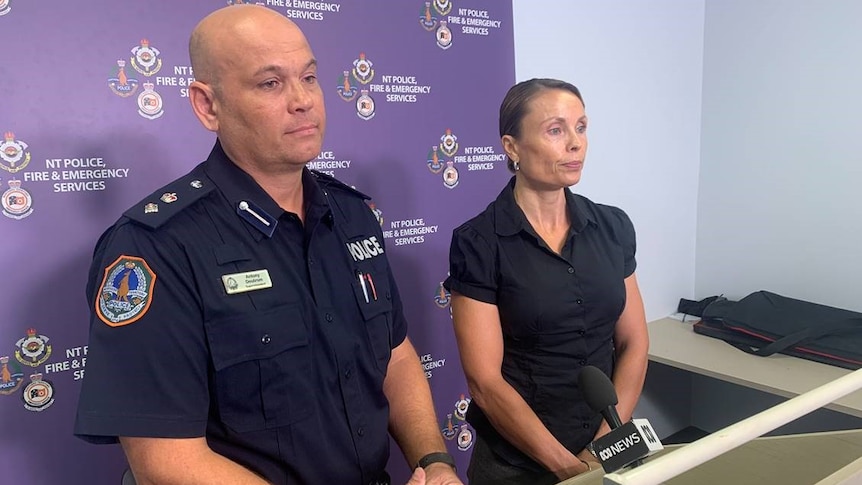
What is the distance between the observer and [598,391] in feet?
2.65

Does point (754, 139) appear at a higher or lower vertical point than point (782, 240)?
higher

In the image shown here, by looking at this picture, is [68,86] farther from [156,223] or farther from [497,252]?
[497,252]

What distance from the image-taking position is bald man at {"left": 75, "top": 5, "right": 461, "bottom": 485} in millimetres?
947

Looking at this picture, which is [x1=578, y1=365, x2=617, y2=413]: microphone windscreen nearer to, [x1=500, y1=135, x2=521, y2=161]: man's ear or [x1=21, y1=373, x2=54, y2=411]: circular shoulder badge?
[x1=500, y1=135, x2=521, y2=161]: man's ear

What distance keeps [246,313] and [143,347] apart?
0.55 ft

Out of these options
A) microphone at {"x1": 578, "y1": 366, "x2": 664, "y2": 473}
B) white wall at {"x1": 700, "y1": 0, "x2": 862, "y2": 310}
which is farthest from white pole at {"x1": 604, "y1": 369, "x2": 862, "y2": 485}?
white wall at {"x1": 700, "y1": 0, "x2": 862, "y2": 310}

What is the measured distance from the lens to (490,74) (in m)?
2.21

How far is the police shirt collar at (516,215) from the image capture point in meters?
1.50

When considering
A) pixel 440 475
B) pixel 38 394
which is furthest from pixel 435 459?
pixel 38 394

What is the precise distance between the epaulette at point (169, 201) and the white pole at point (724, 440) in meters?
0.79

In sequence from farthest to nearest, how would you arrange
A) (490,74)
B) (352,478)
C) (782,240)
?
(782,240) → (490,74) → (352,478)

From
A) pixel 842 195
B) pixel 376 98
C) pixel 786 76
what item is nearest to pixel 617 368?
pixel 376 98

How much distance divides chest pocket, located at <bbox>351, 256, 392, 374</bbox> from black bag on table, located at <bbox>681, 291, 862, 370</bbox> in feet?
5.68

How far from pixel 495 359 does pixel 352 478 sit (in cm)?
46
